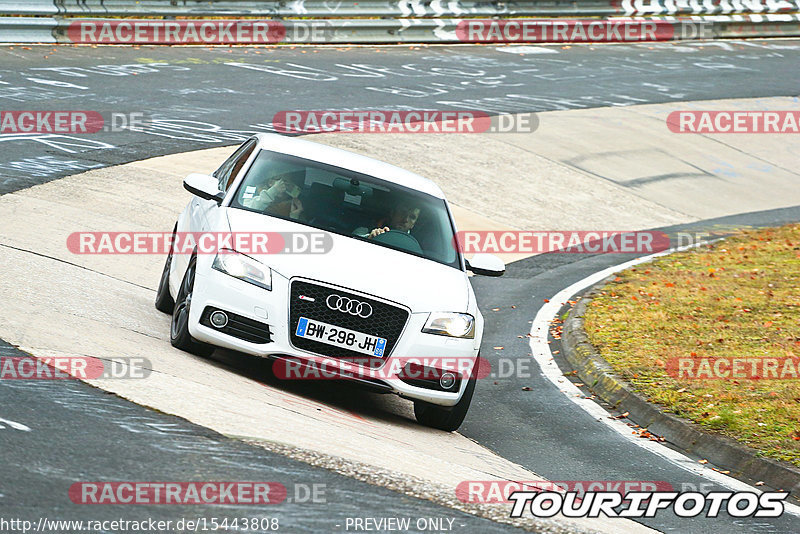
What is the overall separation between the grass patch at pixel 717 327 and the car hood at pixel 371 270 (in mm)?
2319

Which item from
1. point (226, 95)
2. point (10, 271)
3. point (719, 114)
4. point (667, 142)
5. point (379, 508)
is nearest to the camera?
point (379, 508)

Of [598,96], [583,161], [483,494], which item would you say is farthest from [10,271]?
[598,96]

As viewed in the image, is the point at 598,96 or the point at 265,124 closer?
the point at 265,124

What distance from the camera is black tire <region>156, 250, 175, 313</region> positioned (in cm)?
936

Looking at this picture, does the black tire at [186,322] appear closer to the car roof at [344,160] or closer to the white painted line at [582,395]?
the car roof at [344,160]

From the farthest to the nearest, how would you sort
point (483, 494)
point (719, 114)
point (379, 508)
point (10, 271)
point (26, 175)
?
point (719, 114) < point (26, 175) < point (10, 271) < point (483, 494) < point (379, 508)

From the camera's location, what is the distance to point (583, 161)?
1978cm

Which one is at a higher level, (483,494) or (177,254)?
(177,254)

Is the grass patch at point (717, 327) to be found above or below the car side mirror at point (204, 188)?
below

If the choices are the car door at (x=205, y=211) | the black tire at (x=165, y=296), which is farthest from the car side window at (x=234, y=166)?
the black tire at (x=165, y=296)

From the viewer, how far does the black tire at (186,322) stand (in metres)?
7.89

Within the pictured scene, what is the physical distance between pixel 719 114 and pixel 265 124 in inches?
432

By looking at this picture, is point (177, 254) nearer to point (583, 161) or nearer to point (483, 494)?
point (483, 494)

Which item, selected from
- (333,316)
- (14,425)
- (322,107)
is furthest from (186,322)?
(322,107)
